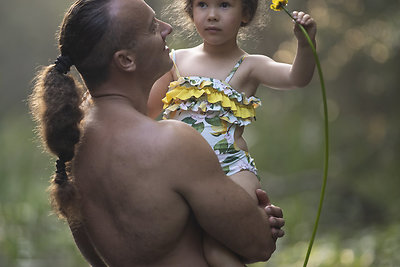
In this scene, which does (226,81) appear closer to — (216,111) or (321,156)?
(216,111)

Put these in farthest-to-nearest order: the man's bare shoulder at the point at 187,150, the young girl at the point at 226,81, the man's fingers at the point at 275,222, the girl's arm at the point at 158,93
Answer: the girl's arm at the point at 158,93
the young girl at the point at 226,81
the man's fingers at the point at 275,222
the man's bare shoulder at the point at 187,150

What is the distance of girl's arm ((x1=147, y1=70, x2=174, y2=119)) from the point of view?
116 inches

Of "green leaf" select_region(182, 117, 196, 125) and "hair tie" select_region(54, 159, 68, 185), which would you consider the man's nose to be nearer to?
"green leaf" select_region(182, 117, 196, 125)

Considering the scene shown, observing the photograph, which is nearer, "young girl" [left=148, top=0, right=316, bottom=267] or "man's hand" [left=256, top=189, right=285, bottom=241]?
"man's hand" [left=256, top=189, right=285, bottom=241]

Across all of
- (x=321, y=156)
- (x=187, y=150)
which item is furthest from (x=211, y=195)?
(x=321, y=156)

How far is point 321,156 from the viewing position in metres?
9.27

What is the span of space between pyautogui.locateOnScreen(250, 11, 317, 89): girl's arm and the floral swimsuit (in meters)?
0.13

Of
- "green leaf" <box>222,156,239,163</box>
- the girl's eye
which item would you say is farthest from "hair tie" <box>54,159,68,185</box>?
the girl's eye

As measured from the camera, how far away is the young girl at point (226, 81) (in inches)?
107

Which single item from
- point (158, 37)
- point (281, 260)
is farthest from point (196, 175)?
point (281, 260)

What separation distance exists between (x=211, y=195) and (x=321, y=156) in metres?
7.16

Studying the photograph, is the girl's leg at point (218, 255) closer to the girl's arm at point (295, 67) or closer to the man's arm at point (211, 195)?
the man's arm at point (211, 195)

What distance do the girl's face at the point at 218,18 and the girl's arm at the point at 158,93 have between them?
0.27 meters

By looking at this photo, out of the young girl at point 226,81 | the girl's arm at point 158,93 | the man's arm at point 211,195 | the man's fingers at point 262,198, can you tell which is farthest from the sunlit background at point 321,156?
the man's arm at point 211,195
